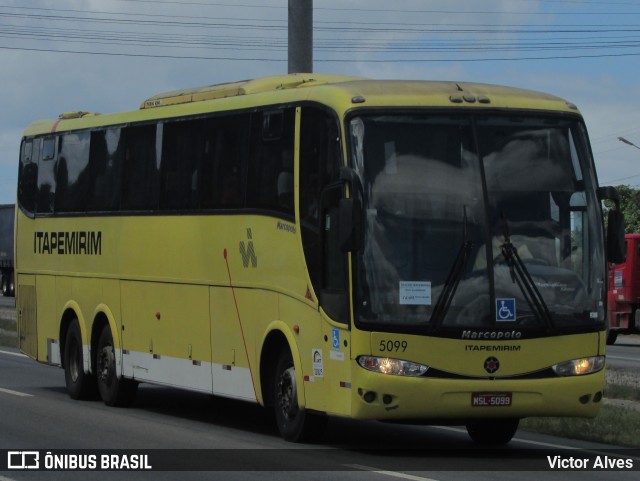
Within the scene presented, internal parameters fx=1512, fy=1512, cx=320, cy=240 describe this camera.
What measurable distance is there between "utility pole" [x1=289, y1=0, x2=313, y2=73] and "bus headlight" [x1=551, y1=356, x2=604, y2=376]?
9561mm

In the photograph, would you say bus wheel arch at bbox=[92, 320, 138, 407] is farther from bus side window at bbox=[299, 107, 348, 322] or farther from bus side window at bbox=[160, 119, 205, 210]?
bus side window at bbox=[299, 107, 348, 322]

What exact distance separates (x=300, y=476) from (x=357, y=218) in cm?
239

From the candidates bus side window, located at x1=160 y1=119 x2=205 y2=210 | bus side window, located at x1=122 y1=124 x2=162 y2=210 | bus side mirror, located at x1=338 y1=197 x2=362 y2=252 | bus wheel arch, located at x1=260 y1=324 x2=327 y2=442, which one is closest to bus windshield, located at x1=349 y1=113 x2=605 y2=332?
bus side mirror, located at x1=338 y1=197 x2=362 y2=252

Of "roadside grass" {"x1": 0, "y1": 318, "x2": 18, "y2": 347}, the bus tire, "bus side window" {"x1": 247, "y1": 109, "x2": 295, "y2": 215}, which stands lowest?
"roadside grass" {"x1": 0, "y1": 318, "x2": 18, "y2": 347}

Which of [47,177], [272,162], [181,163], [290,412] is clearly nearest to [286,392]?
[290,412]

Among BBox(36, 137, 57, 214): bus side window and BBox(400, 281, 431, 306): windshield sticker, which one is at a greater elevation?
BBox(36, 137, 57, 214): bus side window

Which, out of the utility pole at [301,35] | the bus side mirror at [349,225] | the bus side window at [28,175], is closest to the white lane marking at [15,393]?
the bus side window at [28,175]

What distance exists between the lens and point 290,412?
575 inches

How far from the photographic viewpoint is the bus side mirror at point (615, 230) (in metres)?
14.0

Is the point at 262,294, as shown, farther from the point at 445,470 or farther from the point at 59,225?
the point at 59,225

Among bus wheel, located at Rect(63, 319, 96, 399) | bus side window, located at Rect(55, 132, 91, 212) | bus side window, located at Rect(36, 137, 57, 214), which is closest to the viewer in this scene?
bus wheel, located at Rect(63, 319, 96, 399)

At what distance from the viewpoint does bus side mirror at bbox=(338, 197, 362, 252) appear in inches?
515

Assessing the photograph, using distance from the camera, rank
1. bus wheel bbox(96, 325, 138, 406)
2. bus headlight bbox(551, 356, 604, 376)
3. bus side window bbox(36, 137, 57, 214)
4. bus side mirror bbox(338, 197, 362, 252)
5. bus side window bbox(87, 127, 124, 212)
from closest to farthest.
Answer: bus side mirror bbox(338, 197, 362, 252)
bus headlight bbox(551, 356, 604, 376)
bus wheel bbox(96, 325, 138, 406)
bus side window bbox(87, 127, 124, 212)
bus side window bbox(36, 137, 57, 214)

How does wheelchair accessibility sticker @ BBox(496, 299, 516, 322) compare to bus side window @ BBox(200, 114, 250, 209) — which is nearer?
wheelchair accessibility sticker @ BBox(496, 299, 516, 322)
